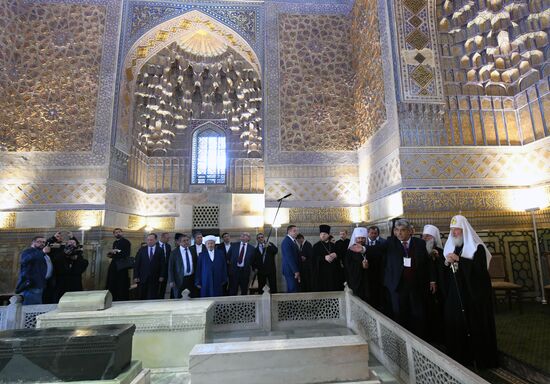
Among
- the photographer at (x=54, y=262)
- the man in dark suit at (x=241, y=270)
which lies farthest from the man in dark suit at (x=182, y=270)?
the photographer at (x=54, y=262)

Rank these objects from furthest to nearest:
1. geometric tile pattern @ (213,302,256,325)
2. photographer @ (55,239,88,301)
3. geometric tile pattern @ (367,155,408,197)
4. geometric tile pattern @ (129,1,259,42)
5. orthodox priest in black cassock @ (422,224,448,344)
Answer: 1. geometric tile pattern @ (129,1,259,42)
2. geometric tile pattern @ (367,155,408,197)
3. photographer @ (55,239,88,301)
4. geometric tile pattern @ (213,302,256,325)
5. orthodox priest in black cassock @ (422,224,448,344)

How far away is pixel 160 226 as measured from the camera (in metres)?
7.88

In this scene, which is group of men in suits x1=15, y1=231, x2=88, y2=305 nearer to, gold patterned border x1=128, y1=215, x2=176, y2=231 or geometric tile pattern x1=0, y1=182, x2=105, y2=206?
geometric tile pattern x1=0, y1=182, x2=105, y2=206

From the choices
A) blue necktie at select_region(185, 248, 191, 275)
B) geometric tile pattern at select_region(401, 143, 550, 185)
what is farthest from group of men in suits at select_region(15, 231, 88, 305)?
geometric tile pattern at select_region(401, 143, 550, 185)

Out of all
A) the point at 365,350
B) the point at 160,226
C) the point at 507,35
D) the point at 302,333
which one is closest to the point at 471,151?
the point at 507,35

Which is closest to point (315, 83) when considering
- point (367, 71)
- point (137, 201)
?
point (367, 71)

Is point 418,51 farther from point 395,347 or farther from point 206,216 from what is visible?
point 206,216

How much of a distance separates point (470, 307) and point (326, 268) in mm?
1798

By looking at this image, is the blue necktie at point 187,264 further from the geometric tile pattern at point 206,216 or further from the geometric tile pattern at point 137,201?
the geometric tile pattern at point 206,216

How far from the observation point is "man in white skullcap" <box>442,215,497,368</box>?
237cm

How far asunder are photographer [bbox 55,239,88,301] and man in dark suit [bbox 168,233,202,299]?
1279 mm

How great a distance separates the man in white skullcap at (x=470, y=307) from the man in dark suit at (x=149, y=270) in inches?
136

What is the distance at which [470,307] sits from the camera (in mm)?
2443

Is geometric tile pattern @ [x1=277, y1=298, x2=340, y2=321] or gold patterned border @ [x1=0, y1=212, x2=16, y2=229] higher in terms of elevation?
gold patterned border @ [x1=0, y1=212, x2=16, y2=229]
